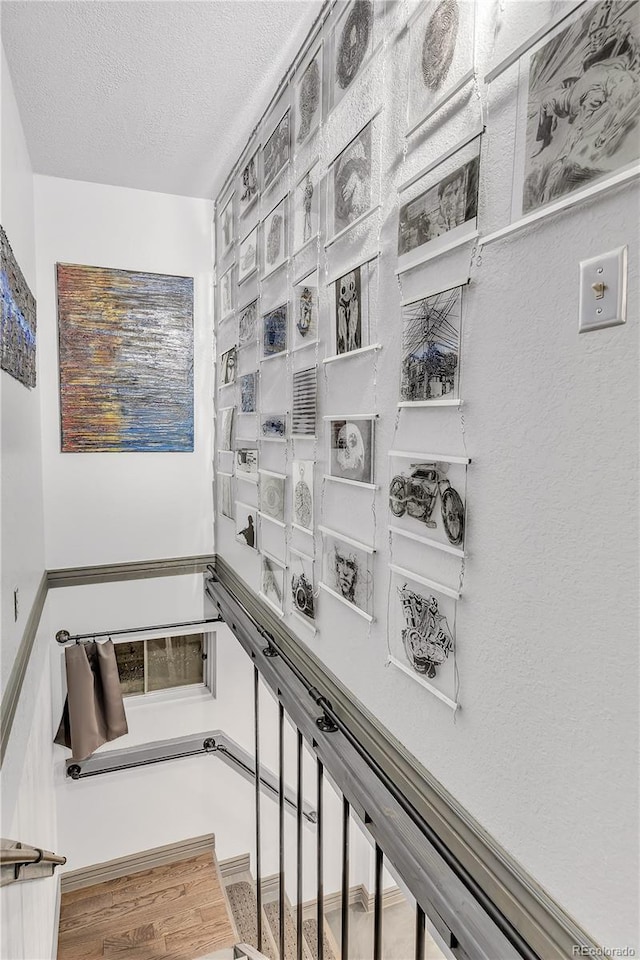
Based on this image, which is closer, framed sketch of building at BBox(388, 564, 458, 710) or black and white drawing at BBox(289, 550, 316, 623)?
framed sketch of building at BBox(388, 564, 458, 710)

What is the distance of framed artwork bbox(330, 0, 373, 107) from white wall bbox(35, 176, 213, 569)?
1.64m

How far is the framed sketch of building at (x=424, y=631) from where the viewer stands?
1110 mm

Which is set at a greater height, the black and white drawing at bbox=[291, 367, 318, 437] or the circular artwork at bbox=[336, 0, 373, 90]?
the circular artwork at bbox=[336, 0, 373, 90]

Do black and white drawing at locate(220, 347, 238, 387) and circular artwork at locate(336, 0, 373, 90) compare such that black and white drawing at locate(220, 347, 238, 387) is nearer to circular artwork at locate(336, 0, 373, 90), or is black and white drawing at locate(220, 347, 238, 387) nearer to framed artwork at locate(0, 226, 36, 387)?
framed artwork at locate(0, 226, 36, 387)

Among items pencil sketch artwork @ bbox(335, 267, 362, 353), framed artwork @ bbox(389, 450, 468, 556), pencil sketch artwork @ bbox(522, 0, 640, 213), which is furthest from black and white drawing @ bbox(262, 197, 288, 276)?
pencil sketch artwork @ bbox(522, 0, 640, 213)

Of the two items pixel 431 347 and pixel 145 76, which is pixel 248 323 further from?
pixel 431 347

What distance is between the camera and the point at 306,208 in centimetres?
179

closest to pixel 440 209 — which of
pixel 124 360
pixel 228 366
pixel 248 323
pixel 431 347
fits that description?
pixel 431 347

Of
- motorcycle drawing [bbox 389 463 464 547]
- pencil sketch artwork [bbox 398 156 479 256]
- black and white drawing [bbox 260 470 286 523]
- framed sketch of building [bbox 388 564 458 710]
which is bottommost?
framed sketch of building [bbox 388 564 458 710]

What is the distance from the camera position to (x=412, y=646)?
4.06ft

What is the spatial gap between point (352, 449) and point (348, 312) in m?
0.37

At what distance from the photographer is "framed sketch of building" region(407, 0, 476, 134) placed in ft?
3.32

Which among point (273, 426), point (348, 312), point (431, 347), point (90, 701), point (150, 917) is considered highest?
point (348, 312)

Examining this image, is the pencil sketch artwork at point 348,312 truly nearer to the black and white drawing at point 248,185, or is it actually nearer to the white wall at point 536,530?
the white wall at point 536,530
